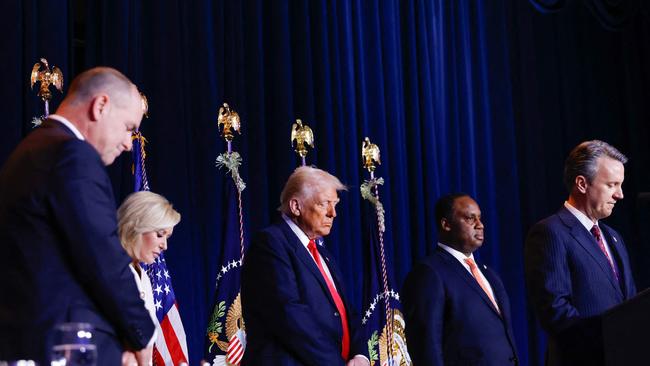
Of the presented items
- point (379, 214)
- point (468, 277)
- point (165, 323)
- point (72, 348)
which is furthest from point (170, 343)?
point (72, 348)

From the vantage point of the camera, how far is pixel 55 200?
2.66 m

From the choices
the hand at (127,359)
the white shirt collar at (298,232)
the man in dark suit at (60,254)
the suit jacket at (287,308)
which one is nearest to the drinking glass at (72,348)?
the man in dark suit at (60,254)

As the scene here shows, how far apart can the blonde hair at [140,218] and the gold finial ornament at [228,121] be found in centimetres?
169

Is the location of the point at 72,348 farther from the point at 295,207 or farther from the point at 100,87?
the point at 295,207

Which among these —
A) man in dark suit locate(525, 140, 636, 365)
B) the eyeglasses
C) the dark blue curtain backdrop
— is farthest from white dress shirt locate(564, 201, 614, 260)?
the dark blue curtain backdrop

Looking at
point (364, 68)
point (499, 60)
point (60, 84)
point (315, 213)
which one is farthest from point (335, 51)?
point (315, 213)

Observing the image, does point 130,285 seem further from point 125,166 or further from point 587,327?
point 125,166

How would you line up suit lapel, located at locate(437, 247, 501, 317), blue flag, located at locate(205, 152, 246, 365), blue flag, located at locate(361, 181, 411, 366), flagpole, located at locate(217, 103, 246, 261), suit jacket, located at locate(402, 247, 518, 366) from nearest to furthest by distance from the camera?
suit jacket, located at locate(402, 247, 518, 366)
suit lapel, located at locate(437, 247, 501, 317)
blue flag, located at locate(205, 152, 246, 365)
flagpole, located at locate(217, 103, 246, 261)
blue flag, located at locate(361, 181, 411, 366)

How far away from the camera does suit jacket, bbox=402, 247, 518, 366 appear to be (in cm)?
465

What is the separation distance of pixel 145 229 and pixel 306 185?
81cm

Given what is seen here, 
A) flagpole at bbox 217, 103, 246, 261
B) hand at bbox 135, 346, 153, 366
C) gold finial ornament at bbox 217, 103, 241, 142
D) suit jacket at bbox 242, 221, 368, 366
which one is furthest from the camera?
gold finial ornament at bbox 217, 103, 241, 142

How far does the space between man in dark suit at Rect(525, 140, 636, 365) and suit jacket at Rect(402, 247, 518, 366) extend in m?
0.38

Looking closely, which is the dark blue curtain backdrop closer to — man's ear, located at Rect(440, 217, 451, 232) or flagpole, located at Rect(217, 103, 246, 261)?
→ flagpole, located at Rect(217, 103, 246, 261)

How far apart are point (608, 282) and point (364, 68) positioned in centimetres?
362
